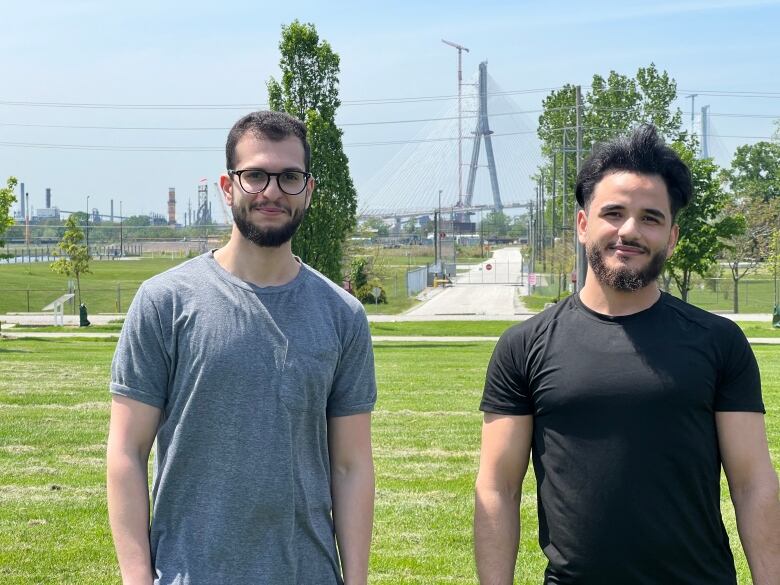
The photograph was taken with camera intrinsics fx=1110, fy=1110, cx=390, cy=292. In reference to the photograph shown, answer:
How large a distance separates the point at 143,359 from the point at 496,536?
1167 millimetres

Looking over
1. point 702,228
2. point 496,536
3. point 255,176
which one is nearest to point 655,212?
point 496,536

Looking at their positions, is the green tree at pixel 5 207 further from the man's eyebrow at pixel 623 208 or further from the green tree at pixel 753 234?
the green tree at pixel 753 234

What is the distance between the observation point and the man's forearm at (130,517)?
2896 millimetres

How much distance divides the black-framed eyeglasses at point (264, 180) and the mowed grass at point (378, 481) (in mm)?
3890

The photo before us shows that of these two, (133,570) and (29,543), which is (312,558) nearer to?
(133,570)

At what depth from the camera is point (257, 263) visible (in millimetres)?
3158

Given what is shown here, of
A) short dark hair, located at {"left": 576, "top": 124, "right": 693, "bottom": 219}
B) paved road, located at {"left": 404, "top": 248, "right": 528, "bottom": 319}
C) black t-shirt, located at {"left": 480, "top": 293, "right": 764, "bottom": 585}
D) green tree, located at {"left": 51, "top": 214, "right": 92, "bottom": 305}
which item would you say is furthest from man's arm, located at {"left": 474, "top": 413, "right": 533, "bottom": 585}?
green tree, located at {"left": 51, "top": 214, "right": 92, "bottom": 305}

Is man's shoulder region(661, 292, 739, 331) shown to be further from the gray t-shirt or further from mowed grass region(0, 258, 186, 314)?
mowed grass region(0, 258, 186, 314)

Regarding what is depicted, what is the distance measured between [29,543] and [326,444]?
4.68 meters

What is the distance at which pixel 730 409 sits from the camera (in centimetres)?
314

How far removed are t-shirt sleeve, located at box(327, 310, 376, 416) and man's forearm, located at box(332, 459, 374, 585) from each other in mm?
170

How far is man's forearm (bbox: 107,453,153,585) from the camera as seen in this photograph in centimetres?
290

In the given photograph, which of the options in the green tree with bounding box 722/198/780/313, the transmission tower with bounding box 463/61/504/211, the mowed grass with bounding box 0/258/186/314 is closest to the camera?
the mowed grass with bounding box 0/258/186/314

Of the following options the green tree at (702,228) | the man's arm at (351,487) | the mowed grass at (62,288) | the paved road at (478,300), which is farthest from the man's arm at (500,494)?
the mowed grass at (62,288)
